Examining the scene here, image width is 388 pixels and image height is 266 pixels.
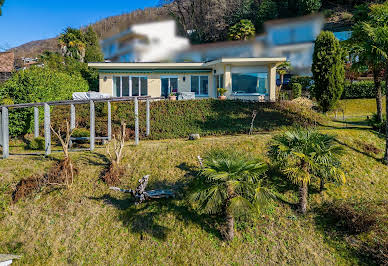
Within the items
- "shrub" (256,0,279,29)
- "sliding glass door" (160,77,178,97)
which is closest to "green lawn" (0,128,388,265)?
"sliding glass door" (160,77,178,97)

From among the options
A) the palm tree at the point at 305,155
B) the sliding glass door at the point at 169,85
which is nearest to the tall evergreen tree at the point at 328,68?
the palm tree at the point at 305,155

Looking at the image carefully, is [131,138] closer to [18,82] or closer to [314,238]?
[18,82]

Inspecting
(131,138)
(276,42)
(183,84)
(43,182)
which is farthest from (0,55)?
(276,42)

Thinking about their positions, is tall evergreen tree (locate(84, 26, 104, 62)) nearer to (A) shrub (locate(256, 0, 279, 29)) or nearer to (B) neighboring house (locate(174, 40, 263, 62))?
(B) neighboring house (locate(174, 40, 263, 62))

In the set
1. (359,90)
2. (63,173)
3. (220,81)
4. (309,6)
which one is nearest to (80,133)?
(63,173)

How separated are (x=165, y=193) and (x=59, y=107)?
11.9 m

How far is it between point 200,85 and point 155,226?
1718 centimetres

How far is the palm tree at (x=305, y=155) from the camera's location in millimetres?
8422

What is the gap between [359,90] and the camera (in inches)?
950

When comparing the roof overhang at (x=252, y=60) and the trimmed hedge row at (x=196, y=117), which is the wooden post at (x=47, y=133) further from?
the roof overhang at (x=252, y=60)

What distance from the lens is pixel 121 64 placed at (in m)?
22.7

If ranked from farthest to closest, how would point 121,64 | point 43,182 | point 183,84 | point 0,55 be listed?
point 0,55 → point 183,84 → point 121,64 → point 43,182

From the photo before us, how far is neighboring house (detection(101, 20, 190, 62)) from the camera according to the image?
2348 centimetres

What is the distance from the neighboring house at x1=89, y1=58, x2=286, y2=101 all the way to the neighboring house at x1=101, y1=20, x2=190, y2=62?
1.86 meters
